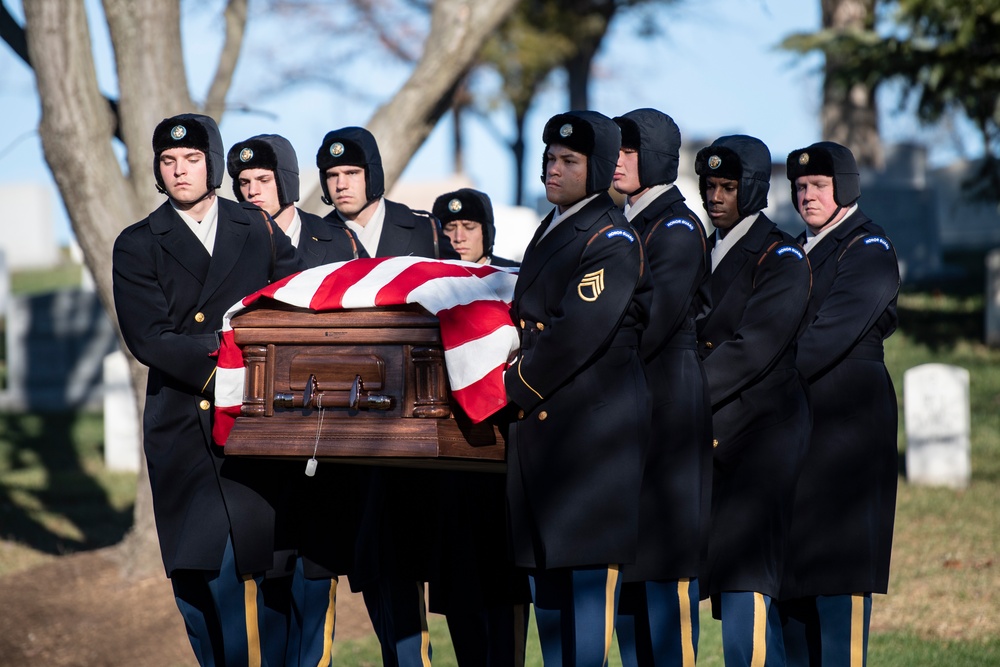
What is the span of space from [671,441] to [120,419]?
959cm

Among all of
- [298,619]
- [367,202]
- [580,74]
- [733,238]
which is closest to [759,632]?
[733,238]

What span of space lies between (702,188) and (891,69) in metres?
10.2

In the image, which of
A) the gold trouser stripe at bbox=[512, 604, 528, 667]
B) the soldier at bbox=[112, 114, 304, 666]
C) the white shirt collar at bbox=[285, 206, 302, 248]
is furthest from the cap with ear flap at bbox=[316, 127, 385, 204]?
the gold trouser stripe at bbox=[512, 604, 528, 667]

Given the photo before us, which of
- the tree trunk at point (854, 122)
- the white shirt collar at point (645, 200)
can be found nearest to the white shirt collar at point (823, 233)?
the white shirt collar at point (645, 200)

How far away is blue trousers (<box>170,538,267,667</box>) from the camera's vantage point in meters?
4.86

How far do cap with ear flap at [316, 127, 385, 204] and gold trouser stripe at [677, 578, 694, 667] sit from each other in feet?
7.98

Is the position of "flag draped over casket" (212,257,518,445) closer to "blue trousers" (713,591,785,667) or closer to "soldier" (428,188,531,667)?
"soldier" (428,188,531,667)

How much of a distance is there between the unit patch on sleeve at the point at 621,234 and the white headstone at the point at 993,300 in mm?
13176

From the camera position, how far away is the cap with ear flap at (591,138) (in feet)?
14.4

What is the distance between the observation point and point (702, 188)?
17.9ft

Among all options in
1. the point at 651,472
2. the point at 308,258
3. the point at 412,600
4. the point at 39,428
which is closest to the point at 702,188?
the point at 651,472

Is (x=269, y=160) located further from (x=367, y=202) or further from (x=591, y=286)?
(x=591, y=286)

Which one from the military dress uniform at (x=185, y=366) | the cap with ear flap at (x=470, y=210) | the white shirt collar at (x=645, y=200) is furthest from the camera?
the cap with ear flap at (x=470, y=210)

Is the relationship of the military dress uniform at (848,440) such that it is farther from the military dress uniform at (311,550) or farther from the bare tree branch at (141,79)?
the bare tree branch at (141,79)
